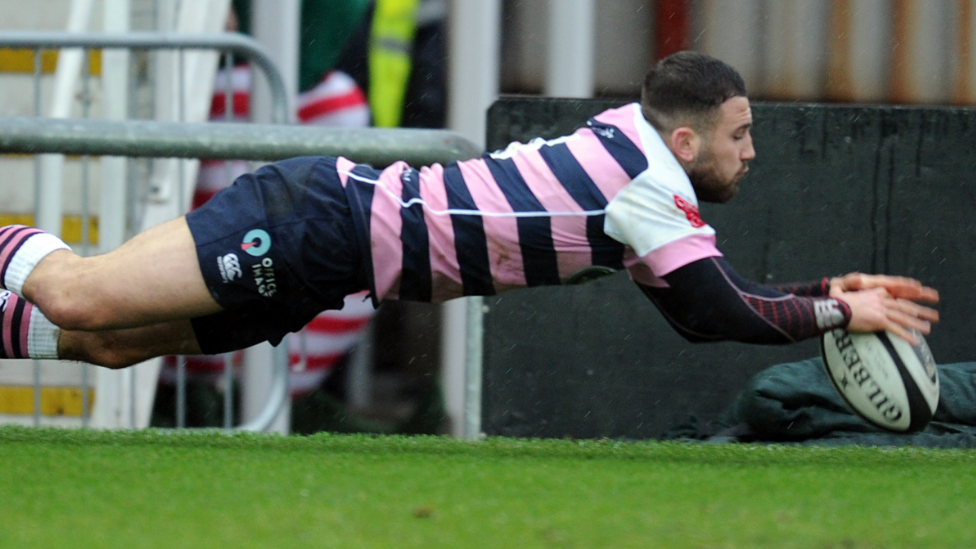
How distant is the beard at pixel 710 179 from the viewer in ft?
11.9

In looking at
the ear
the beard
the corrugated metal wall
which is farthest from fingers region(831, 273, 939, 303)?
the corrugated metal wall

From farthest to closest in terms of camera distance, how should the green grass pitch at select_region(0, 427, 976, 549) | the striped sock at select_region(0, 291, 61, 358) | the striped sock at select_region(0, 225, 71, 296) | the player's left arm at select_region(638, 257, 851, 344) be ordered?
the striped sock at select_region(0, 291, 61, 358) < the striped sock at select_region(0, 225, 71, 296) < the player's left arm at select_region(638, 257, 851, 344) < the green grass pitch at select_region(0, 427, 976, 549)

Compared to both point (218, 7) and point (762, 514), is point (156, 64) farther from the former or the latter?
point (762, 514)

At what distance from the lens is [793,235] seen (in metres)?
4.87

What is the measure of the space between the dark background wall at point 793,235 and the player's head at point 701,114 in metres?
1.21

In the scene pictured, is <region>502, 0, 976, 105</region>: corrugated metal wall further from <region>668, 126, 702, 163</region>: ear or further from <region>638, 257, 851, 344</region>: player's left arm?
<region>638, 257, 851, 344</region>: player's left arm

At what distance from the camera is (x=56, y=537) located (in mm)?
2578

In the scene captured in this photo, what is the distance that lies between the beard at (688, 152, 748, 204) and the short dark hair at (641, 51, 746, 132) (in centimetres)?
9

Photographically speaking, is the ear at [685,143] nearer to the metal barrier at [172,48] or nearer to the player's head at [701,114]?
the player's head at [701,114]

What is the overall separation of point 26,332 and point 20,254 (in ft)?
1.08

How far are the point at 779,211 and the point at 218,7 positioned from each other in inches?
111

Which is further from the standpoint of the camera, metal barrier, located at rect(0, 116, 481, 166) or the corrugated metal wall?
the corrugated metal wall

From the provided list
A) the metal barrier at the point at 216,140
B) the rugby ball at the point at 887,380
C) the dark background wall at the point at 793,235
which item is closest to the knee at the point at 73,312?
the metal barrier at the point at 216,140

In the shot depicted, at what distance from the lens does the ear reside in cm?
360
